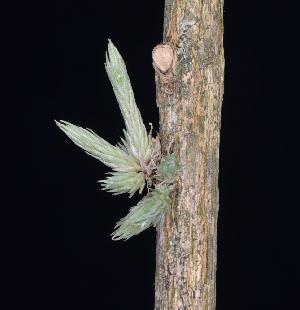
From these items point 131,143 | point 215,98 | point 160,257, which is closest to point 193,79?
point 215,98

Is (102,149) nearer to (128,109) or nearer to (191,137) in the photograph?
(128,109)

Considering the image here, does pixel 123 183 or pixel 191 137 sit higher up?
pixel 191 137

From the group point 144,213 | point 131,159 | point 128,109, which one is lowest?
point 144,213

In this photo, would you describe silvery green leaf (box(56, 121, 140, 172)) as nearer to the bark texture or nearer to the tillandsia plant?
the tillandsia plant

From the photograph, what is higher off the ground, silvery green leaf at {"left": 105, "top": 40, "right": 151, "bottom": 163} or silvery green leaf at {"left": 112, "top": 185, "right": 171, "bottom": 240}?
silvery green leaf at {"left": 105, "top": 40, "right": 151, "bottom": 163}

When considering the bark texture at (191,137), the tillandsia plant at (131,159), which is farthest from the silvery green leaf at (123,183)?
the bark texture at (191,137)

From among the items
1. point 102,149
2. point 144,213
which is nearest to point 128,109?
point 102,149

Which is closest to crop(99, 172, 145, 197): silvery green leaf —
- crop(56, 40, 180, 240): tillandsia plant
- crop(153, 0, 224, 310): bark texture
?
crop(56, 40, 180, 240): tillandsia plant
